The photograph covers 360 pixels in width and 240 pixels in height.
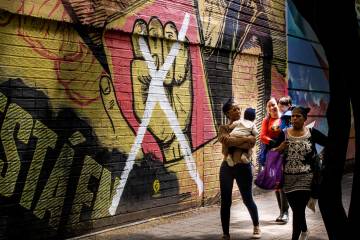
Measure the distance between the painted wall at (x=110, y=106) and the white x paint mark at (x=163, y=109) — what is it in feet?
0.06

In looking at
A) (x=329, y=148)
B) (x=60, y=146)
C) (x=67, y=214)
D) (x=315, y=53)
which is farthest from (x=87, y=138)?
(x=315, y=53)

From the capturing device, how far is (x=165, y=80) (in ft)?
23.7

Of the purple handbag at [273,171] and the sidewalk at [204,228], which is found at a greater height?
the purple handbag at [273,171]

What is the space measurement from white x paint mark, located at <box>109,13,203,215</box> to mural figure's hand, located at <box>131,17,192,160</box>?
0.19ft

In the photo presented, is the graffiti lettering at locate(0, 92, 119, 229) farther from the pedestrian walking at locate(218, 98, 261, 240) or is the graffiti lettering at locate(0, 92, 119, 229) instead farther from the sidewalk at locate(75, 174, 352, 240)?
the pedestrian walking at locate(218, 98, 261, 240)

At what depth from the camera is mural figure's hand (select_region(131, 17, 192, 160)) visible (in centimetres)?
676

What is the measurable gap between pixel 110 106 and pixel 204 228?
2.12 m

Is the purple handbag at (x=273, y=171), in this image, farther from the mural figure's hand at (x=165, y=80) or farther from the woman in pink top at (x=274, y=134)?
the mural figure's hand at (x=165, y=80)

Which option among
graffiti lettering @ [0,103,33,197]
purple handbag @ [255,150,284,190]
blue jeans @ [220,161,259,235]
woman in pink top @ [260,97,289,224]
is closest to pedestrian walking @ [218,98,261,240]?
blue jeans @ [220,161,259,235]

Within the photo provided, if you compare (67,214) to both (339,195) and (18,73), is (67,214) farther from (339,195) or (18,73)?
(339,195)

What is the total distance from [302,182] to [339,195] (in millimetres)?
918

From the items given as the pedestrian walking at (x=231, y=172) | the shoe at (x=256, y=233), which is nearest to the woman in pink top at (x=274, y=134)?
the shoe at (x=256, y=233)

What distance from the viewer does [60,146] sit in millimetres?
5680

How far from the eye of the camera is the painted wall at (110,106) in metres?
5.29
